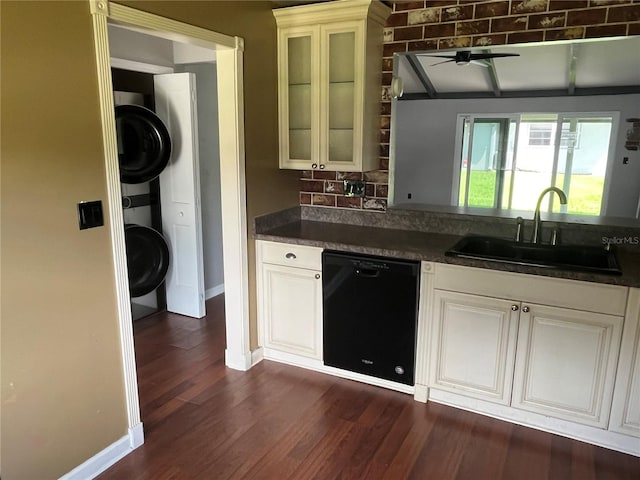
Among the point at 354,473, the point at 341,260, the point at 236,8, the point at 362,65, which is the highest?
the point at 236,8

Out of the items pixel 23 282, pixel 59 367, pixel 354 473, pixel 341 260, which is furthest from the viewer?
pixel 341 260

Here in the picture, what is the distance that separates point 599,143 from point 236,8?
2.42 meters

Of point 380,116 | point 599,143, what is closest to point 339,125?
point 380,116

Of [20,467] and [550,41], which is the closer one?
[20,467]

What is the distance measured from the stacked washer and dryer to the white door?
96mm

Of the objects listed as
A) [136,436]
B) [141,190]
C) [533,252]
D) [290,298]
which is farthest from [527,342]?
[141,190]

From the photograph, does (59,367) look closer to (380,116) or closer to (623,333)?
(380,116)

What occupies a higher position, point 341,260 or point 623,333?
point 341,260

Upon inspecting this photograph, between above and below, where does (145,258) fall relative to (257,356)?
above

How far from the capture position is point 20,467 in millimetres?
1710

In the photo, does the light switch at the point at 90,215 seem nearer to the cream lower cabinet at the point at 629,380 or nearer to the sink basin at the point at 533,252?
the sink basin at the point at 533,252

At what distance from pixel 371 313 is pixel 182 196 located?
181 cm

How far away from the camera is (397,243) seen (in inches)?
103

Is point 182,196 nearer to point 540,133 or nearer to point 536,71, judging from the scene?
point 536,71
